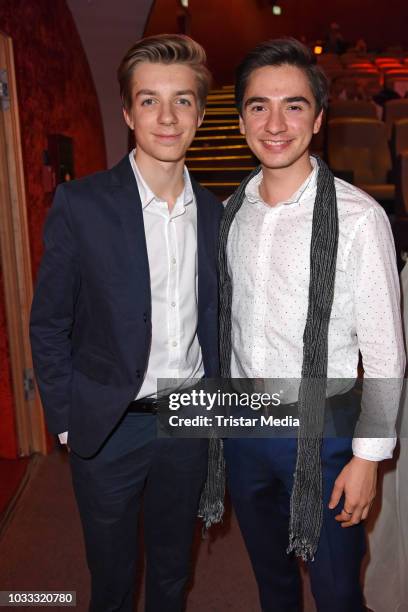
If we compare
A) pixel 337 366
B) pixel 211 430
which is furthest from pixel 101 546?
pixel 337 366

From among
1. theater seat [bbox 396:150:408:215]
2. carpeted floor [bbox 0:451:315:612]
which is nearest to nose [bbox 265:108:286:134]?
carpeted floor [bbox 0:451:315:612]

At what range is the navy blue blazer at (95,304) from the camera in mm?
1408

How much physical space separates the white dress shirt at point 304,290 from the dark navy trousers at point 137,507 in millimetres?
293

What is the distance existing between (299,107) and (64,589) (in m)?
1.81

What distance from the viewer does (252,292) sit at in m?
1.46

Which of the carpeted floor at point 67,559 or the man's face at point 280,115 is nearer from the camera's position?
the man's face at point 280,115

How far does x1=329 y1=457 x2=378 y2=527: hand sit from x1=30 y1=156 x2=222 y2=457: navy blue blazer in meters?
0.49

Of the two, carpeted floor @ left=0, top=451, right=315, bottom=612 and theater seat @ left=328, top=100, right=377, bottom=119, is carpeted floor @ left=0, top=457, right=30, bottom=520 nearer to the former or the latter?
carpeted floor @ left=0, top=451, right=315, bottom=612

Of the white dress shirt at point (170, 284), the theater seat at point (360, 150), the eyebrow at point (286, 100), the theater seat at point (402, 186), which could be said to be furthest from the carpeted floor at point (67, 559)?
the theater seat at point (360, 150)

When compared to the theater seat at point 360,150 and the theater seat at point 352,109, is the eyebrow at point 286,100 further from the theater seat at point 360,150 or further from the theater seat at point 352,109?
the theater seat at point 352,109

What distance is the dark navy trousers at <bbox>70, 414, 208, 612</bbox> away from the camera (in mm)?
1496

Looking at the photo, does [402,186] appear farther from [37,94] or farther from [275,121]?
[275,121]

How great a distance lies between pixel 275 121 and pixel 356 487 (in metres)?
0.88

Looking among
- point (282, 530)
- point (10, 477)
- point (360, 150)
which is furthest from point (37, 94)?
point (360, 150)
